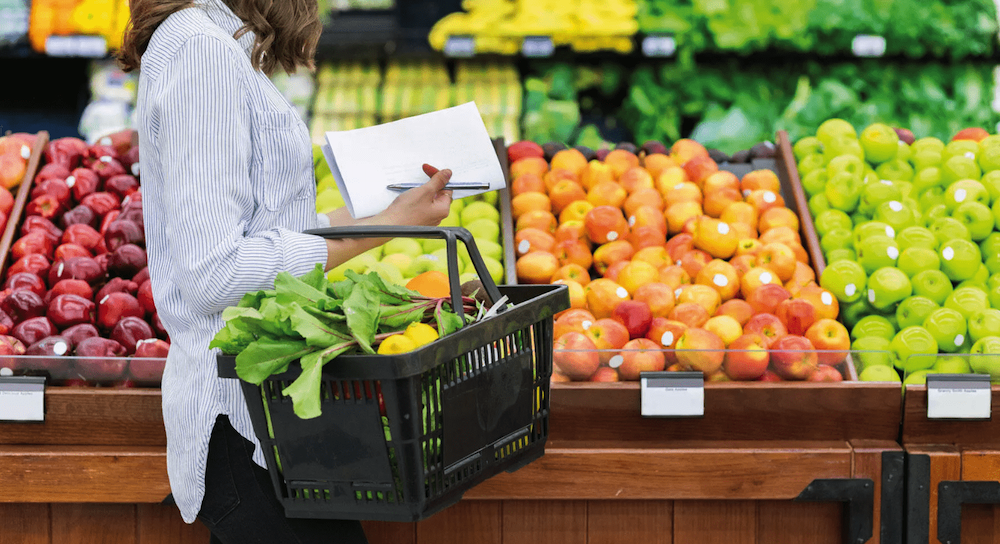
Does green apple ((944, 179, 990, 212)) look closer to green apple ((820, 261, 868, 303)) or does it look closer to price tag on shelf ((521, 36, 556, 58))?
green apple ((820, 261, 868, 303))

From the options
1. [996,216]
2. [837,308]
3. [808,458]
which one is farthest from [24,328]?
[996,216]

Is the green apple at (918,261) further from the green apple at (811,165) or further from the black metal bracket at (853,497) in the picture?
the black metal bracket at (853,497)

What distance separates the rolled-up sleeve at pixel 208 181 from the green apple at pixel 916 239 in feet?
6.17

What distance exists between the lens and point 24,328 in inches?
84.0

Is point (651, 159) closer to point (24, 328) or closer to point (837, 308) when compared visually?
point (837, 308)

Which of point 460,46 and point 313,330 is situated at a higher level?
point 460,46

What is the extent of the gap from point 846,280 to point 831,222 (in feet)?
1.19

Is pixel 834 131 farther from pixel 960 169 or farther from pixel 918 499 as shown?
pixel 918 499

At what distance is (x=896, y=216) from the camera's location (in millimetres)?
2551

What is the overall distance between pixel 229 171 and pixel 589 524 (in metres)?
1.02

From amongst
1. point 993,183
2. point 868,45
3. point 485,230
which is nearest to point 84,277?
point 485,230

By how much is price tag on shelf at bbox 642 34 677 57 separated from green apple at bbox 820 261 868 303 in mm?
1590

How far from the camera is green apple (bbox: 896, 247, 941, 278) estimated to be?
2361mm

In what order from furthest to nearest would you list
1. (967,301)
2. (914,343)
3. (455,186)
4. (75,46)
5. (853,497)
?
(75,46)
(967,301)
(914,343)
(853,497)
(455,186)
